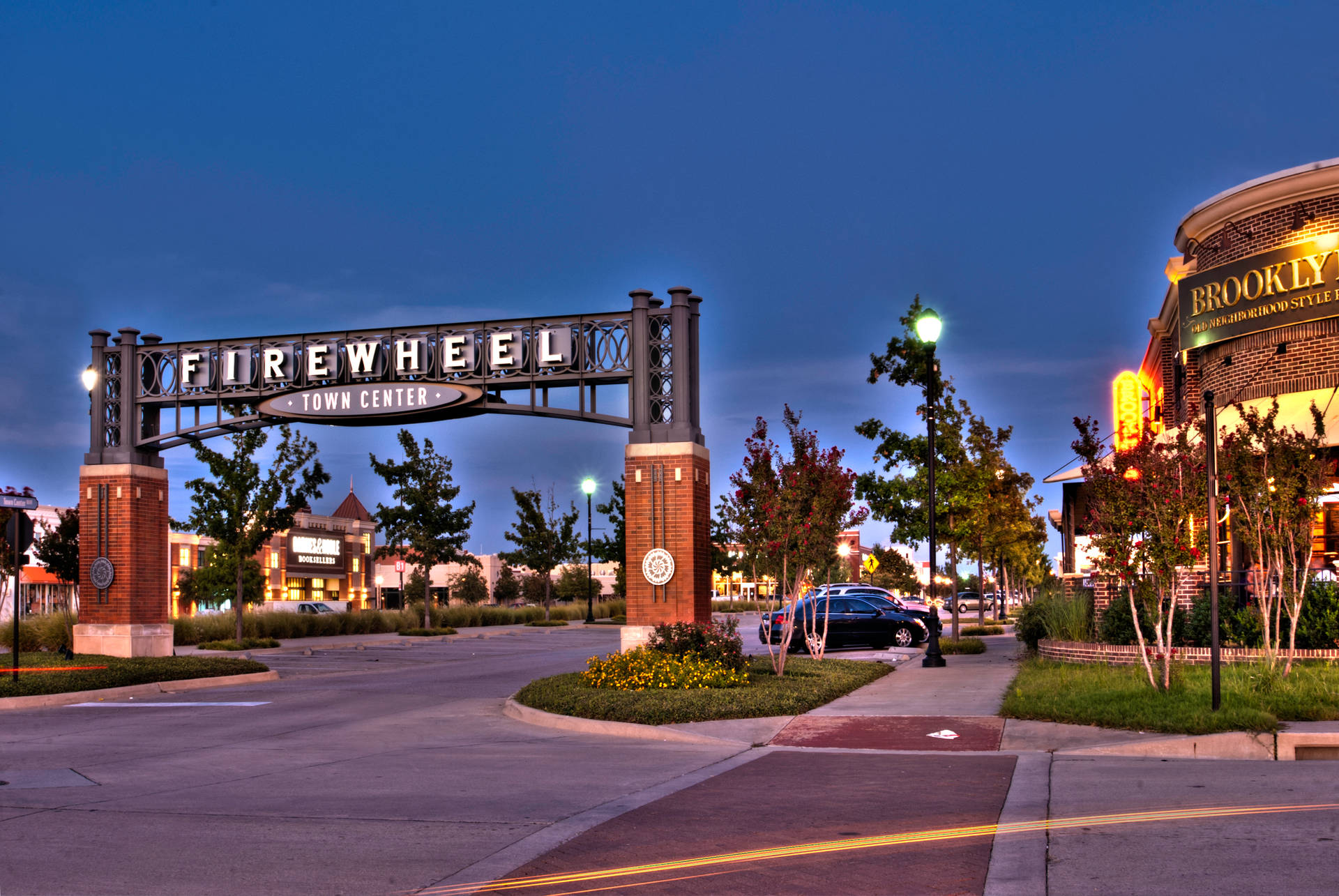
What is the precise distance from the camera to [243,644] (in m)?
34.2

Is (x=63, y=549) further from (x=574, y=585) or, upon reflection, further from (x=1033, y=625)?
(x=1033, y=625)

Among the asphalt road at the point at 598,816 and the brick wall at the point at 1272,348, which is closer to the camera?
the asphalt road at the point at 598,816

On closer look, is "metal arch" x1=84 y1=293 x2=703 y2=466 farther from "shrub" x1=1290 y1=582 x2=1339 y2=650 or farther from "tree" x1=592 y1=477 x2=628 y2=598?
"tree" x1=592 y1=477 x2=628 y2=598

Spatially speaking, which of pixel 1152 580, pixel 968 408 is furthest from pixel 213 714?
pixel 968 408

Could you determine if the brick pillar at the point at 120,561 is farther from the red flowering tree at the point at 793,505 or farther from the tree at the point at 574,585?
the tree at the point at 574,585

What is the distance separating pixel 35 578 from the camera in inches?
2361

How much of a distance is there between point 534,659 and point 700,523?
1137 cm

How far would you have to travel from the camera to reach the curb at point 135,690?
60.2 ft

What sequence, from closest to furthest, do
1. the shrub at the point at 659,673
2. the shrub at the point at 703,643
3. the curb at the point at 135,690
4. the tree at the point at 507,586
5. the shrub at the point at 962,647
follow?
the shrub at the point at 659,673, the shrub at the point at 703,643, the curb at the point at 135,690, the shrub at the point at 962,647, the tree at the point at 507,586

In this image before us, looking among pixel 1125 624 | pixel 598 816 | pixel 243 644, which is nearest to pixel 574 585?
pixel 243 644

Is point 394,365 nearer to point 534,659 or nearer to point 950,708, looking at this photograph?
point 534,659

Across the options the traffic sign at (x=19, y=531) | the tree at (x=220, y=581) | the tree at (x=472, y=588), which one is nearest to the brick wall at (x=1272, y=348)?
the traffic sign at (x=19, y=531)

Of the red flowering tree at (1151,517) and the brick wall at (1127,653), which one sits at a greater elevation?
the red flowering tree at (1151,517)

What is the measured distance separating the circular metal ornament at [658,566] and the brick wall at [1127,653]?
6.66 meters
